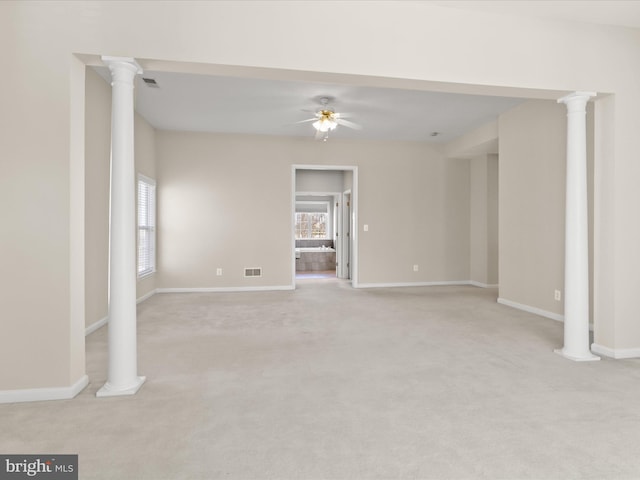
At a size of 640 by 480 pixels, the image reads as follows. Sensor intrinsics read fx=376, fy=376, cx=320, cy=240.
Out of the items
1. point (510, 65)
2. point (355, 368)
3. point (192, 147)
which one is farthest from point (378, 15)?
point (192, 147)

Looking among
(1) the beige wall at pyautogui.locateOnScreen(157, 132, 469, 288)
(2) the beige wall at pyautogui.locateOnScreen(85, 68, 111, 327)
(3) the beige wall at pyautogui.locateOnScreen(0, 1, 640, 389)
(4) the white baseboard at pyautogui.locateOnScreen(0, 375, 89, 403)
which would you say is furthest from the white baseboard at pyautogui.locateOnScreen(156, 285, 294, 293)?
(4) the white baseboard at pyautogui.locateOnScreen(0, 375, 89, 403)

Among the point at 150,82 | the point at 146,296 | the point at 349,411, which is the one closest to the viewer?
the point at 349,411

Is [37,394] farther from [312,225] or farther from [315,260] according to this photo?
[312,225]

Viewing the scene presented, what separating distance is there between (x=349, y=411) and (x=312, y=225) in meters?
10.9

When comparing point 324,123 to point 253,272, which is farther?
point 253,272

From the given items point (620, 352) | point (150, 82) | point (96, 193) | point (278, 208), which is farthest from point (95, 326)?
point (620, 352)

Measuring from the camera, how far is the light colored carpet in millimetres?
1787

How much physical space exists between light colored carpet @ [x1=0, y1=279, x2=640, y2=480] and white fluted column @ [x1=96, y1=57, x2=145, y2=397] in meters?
0.22

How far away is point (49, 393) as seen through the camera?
8.09 feet

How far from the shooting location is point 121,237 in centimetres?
261

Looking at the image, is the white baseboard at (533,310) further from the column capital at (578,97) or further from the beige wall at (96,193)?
the beige wall at (96,193)

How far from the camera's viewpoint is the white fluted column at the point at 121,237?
8.52 ft

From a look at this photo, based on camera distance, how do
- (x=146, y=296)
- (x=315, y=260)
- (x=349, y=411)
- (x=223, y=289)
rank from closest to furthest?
(x=349, y=411) → (x=146, y=296) → (x=223, y=289) → (x=315, y=260)

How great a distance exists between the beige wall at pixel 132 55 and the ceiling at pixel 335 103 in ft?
0.59
